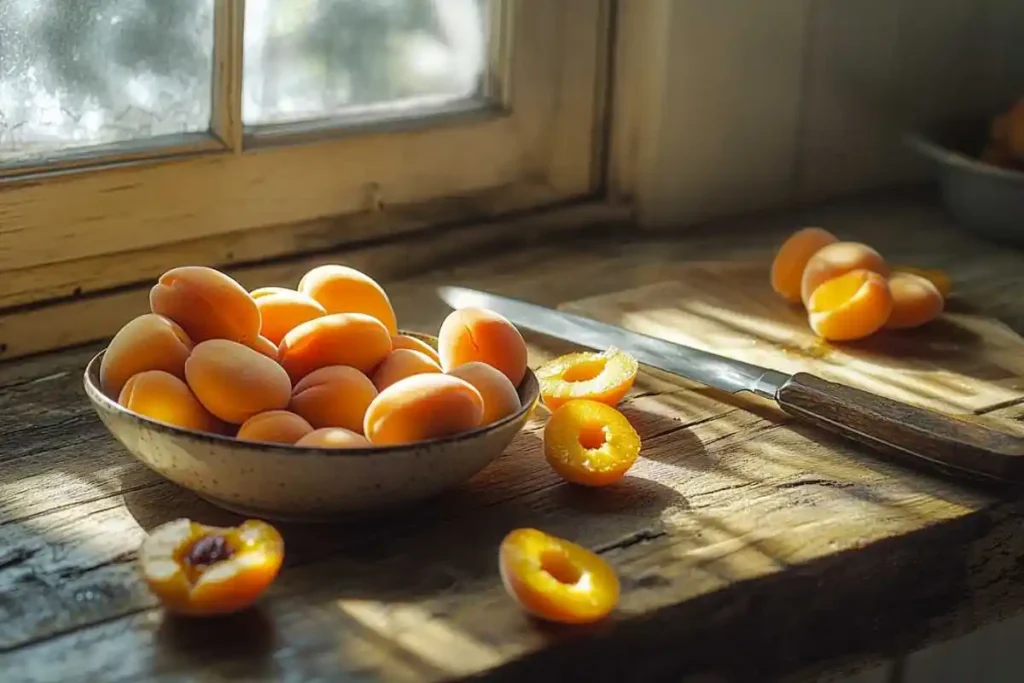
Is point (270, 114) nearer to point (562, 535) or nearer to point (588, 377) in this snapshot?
point (588, 377)

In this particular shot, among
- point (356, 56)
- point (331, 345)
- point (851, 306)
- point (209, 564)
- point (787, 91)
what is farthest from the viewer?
point (787, 91)

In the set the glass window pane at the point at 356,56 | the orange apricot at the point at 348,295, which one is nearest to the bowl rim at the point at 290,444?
the orange apricot at the point at 348,295

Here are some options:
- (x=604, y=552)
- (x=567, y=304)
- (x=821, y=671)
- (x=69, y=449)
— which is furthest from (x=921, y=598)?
(x=69, y=449)

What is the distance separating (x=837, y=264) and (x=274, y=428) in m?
0.48

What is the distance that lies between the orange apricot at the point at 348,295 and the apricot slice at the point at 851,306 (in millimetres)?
340

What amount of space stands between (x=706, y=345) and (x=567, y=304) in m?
0.12

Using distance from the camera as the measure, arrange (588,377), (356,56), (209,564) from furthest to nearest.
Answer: (356,56) → (588,377) → (209,564)

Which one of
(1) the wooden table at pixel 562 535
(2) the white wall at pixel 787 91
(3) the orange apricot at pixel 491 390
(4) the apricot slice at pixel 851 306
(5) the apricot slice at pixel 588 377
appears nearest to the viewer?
(1) the wooden table at pixel 562 535

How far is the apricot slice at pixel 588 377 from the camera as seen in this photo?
2.77ft

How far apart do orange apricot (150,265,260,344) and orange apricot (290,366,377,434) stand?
0.14 feet

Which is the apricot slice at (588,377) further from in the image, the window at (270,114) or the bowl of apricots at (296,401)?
the window at (270,114)

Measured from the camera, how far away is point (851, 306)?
3.20 feet

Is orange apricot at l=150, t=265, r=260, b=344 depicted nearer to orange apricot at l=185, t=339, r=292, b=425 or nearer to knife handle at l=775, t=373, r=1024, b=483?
orange apricot at l=185, t=339, r=292, b=425

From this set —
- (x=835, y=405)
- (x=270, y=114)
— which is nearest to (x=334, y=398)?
(x=835, y=405)
